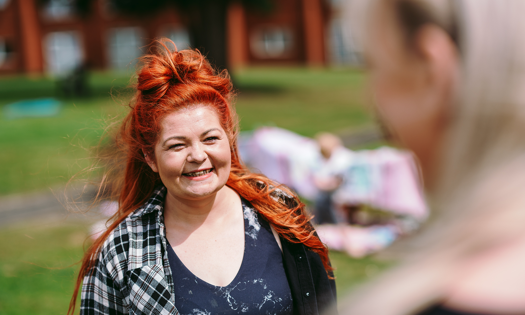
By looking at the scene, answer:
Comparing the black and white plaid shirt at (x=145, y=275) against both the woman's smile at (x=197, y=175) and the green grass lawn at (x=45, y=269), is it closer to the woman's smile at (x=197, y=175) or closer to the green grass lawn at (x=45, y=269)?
the woman's smile at (x=197, y=175)

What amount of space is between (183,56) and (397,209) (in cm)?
628

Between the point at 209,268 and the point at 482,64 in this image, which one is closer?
the point at 482,64

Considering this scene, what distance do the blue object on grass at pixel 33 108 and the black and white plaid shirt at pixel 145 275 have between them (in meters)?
16.4

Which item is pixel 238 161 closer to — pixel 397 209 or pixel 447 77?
pixel 447 77

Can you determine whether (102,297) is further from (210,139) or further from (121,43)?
(121,43)

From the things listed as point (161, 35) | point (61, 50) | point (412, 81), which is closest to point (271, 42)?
point (161, 35)

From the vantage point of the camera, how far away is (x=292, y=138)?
349 inches

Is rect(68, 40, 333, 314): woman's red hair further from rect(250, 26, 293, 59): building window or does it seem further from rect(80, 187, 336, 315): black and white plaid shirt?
rect(250, 26, 293, 59): building window

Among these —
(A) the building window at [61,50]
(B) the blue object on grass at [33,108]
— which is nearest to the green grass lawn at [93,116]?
(B) the blue object on grass at [33,108]

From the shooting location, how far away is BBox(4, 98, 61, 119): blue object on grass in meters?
17.3

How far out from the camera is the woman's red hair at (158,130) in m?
2.13

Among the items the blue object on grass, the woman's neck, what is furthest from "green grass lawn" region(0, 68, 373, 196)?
the woman's neck

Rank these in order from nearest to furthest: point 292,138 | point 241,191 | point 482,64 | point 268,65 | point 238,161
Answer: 1. point 482,64
2. point 241,191
3. point 238,161
4. point 292,138
5. point 268,65

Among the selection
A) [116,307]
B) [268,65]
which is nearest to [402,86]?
[116,307]
